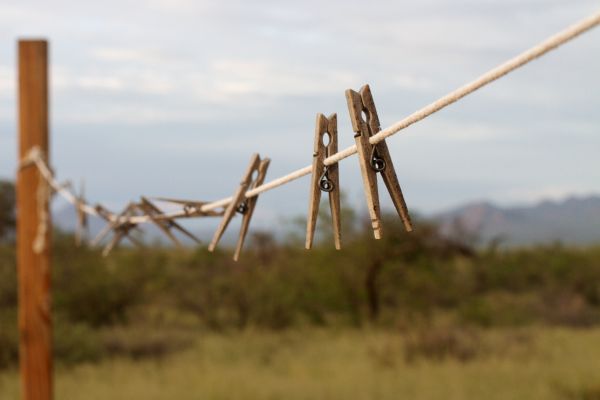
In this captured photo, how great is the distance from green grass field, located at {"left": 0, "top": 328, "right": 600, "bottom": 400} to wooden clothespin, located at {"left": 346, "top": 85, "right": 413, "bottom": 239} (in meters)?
8.77

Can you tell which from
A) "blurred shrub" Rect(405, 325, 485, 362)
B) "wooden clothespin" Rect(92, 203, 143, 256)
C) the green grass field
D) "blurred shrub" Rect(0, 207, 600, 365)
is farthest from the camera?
"blurred shrub" Rect(0, 207, 600, 365)

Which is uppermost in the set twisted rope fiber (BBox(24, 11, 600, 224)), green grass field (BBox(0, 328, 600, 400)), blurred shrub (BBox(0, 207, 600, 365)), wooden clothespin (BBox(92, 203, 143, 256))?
twisted rope fiber (BBox(24, 11, 600, 224))

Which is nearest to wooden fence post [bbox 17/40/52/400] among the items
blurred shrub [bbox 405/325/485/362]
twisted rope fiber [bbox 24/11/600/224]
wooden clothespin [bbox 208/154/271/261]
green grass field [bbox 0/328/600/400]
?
wooden clothespin [bbox 208/154/271/261]

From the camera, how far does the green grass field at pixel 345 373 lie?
418 inches

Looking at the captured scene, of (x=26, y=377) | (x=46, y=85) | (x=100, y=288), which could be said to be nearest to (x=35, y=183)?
(x=46, y=85)

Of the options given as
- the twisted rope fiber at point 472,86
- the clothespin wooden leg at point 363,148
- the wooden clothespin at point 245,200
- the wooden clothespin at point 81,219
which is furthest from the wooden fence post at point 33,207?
the clothespin wooden leg at point 363,148

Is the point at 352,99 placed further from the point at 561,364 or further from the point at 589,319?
the point at 589,319

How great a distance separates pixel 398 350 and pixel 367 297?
612 centimetres

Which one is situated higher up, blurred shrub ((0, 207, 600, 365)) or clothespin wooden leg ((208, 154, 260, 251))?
clothespin wooden leg ((208, 154, 260, 251))

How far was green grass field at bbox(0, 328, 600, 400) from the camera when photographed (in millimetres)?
10625

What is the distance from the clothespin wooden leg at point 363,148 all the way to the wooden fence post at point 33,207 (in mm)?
2230


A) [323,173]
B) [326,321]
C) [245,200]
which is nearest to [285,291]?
[326,321]

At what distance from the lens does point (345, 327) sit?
19.1 meters

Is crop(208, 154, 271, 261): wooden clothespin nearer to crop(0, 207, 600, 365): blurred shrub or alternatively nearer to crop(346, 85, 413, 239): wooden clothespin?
crop(346, 85, 413, 239): wooden clothespin
